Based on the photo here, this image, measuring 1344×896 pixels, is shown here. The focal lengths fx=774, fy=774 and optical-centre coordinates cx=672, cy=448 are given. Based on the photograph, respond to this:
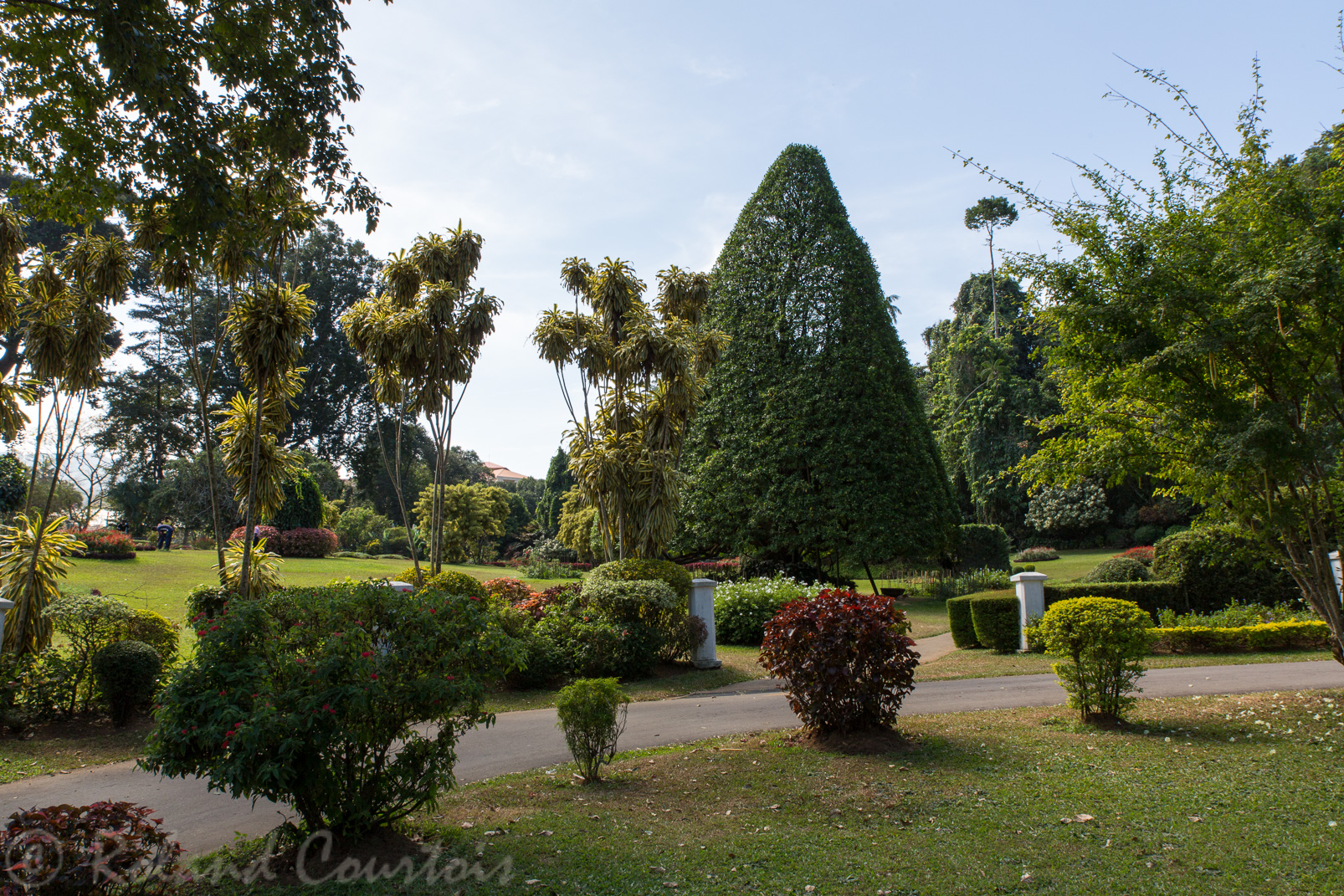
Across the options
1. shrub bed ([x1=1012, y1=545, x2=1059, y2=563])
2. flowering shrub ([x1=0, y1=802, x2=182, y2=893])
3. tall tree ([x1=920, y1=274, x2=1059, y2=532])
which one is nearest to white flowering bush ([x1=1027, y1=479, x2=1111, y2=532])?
tall tree ([x1=920, y1=274, x2=1059, y2=532])

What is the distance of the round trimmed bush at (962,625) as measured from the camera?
1469 cm

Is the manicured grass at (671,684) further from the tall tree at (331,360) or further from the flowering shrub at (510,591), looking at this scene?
the tall tree at (331,360)

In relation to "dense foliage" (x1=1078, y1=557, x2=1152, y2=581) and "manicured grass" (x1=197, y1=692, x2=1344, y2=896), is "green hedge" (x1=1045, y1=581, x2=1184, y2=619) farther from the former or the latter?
"manicured grass" (x1=197, y1=692, x2=1344, y2=896)

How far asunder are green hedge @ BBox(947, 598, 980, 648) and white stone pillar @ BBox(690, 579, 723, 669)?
4.88 m

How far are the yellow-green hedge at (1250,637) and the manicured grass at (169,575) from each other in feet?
42.8

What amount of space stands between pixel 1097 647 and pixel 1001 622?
667cm

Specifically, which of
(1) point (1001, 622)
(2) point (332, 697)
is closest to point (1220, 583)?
(1) point (1001, 622)

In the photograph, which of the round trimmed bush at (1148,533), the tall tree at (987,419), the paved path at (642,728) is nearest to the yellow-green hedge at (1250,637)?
the paved path at (642,728)

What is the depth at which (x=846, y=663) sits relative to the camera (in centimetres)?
712

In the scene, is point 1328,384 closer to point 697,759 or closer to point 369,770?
point 697,759

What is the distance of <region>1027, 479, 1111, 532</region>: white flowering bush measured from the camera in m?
36.6

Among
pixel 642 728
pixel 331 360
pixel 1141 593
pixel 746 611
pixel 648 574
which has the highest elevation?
pixel 331 360

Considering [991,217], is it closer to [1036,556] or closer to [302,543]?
[1036,556]

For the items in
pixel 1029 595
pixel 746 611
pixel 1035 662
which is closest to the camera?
pixel 1035 662
